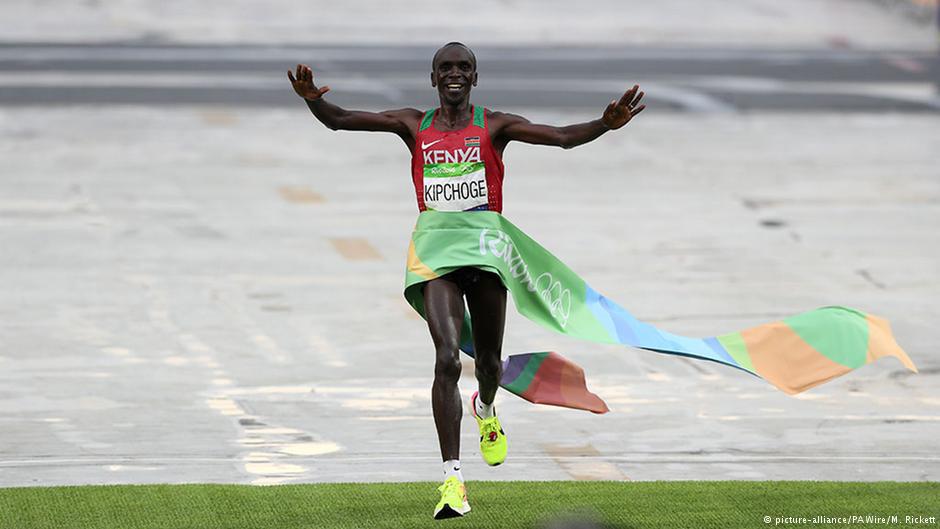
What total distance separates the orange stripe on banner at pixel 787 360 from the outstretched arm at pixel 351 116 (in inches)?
89.4

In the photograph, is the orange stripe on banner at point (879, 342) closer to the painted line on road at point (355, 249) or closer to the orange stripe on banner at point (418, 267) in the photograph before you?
the orange stripe on banner at point (418, 267)

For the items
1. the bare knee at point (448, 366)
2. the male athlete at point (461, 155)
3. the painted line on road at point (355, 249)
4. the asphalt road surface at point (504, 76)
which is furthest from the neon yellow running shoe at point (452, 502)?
the asphalt road surface at point (504, 76)

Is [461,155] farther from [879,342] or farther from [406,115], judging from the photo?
[879,342]

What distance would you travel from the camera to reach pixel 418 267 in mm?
8438

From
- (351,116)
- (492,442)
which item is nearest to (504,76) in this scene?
(351,116)

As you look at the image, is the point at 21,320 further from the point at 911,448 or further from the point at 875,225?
the point at 875,225

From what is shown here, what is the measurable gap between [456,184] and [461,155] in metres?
0.15

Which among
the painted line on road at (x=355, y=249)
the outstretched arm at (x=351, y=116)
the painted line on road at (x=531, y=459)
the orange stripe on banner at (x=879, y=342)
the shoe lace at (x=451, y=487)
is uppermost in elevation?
the outstretched arm at (x=351, y=116)

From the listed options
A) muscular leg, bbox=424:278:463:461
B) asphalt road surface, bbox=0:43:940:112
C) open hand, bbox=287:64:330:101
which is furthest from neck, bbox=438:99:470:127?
asphalt road surface, bbox=0:43:940:112

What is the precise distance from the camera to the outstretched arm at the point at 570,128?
8289 millimetres

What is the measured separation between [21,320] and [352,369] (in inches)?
113

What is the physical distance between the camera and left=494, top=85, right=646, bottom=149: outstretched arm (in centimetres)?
829

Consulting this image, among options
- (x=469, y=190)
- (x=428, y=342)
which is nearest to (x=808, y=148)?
(x=428, y=342)

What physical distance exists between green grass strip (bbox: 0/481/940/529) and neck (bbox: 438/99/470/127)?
6.24 ft
